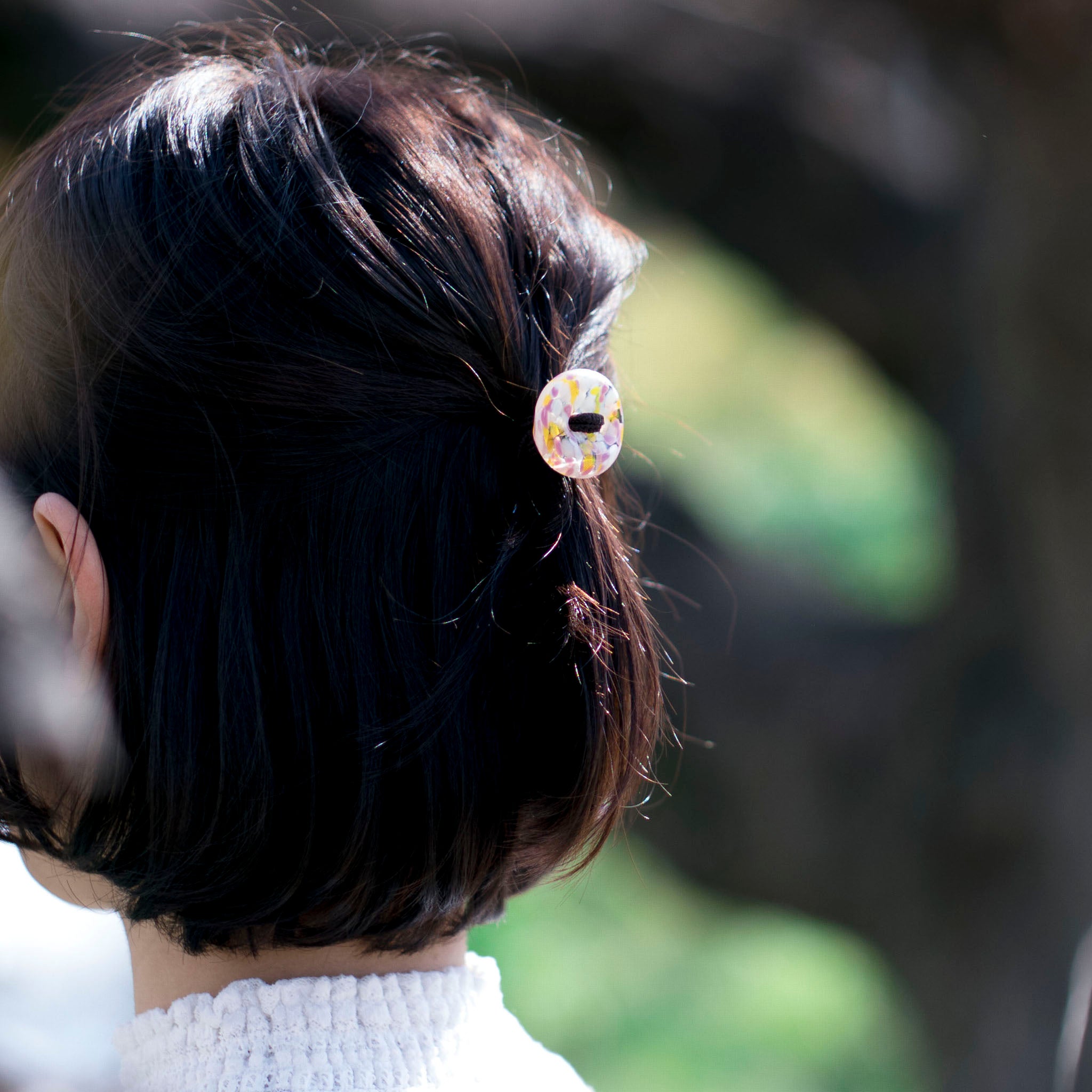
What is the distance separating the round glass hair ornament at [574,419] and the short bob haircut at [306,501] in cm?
3

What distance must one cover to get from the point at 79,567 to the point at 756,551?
1612 millimetres

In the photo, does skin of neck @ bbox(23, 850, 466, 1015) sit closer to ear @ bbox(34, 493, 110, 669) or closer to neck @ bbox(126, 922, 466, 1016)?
neck @ bbox(126, 922, 466, 1016)

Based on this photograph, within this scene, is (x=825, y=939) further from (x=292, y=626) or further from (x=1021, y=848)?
(x=292, y=626)

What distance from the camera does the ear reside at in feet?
1.31

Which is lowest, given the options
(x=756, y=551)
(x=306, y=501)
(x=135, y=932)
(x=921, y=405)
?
(x=135, y=932)

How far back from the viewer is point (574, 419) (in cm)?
39

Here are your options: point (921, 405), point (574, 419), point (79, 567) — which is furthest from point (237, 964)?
point (921, 405)

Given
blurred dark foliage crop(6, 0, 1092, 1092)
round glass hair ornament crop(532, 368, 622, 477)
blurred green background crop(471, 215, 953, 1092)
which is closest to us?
round glass hair ornament crop(532, 368, 622, 477)

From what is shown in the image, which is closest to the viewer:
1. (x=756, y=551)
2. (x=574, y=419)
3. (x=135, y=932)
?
(x=574, y=419)

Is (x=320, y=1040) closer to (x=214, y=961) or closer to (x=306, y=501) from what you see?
(x=214, y=961)

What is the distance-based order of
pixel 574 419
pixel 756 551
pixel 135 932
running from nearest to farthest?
pixel 574 419
pixel 135 932
pixel 756 551

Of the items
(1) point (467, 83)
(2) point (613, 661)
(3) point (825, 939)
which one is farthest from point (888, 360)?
(2) point (613, 661)

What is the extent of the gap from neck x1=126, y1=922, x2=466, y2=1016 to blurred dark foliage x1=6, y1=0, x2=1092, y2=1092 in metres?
1.00

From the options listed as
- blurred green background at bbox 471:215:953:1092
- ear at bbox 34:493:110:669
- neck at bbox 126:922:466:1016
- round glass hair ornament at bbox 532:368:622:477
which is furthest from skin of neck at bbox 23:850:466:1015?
blurred green background at bbox 471:215:953:1092
